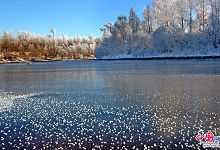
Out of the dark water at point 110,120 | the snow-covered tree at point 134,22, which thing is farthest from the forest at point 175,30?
the dark water at point 110,120

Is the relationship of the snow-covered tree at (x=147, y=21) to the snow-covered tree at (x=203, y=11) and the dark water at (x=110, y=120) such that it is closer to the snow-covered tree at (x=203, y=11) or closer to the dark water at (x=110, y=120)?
the snow-covered tree at (x=203, y=11)

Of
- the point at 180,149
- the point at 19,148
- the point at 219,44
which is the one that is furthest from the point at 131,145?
the point at 219,44

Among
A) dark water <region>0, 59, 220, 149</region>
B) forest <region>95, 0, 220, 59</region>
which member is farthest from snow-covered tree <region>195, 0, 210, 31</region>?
dark water <region>0, 59, 220, 149</region>

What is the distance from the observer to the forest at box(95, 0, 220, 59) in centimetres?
7919

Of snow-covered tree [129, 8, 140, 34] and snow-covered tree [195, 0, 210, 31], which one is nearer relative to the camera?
snow-covered tree [195, 0, 210, 31]

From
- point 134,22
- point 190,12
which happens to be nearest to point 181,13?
point 190,12

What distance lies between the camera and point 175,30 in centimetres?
8769

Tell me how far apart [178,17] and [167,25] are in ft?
16.7

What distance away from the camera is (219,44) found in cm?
7500

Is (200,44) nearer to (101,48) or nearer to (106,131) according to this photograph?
(101,48)

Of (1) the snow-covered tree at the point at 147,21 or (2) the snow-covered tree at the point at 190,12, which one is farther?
(1) the snow-covered tree at the point at 147,21

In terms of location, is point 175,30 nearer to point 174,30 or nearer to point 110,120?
point 174,30

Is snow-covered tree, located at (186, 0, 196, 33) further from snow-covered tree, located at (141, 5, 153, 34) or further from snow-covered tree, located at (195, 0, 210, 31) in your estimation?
snow-covered tree, located at (141, 5, 153, 34)

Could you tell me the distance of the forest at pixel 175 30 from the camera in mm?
79188
